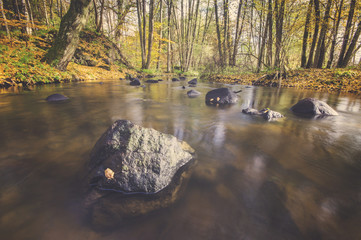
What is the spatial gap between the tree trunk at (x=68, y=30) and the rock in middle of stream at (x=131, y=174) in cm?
1035

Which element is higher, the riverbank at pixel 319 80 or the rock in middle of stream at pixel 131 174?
the riverbank at pixel 319 80

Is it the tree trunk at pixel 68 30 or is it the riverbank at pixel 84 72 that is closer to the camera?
the riverbank at pixel 84 72

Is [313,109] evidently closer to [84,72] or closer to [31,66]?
[31,66]

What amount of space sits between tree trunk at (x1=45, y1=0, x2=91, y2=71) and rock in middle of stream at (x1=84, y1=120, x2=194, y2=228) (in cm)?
1035

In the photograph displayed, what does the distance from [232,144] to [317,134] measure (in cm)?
182

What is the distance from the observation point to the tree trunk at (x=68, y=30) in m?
9.05

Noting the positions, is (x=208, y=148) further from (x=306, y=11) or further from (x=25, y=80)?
(x=306, y=11)

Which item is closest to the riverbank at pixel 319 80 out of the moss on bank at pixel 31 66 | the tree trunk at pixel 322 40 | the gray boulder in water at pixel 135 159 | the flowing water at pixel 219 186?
the tree trunk at pixel 322 40

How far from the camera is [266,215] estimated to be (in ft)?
4.28

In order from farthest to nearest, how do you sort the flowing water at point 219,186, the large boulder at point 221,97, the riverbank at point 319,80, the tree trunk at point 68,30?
the riverbank at point 319,80 → the tree trunk at point 68,30 → the large boulder at point 221,97 → the flowing water at point 219,186

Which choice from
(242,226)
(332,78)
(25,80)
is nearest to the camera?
(242,226)

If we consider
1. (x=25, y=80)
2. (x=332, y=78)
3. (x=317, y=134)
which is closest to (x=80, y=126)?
(x=317, y=134)

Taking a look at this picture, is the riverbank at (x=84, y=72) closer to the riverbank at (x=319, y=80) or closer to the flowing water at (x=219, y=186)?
the riverbank at (x=319, y=80)

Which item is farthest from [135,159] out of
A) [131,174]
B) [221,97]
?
[221,97]
